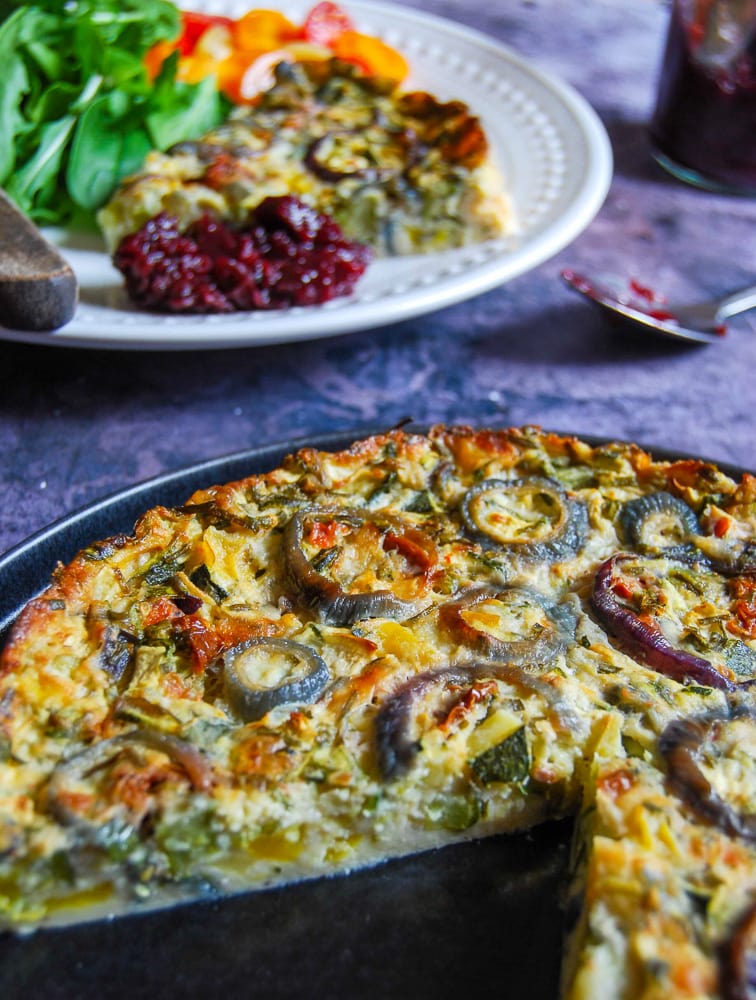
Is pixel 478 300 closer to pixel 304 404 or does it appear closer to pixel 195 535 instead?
pixel 304 404

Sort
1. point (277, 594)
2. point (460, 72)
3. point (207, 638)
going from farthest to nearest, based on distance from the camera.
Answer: point (460, 72), point (277, 594), point (207, 638)

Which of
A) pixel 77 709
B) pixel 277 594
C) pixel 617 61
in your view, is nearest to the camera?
pixel 77 709

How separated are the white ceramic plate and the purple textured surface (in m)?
0.27

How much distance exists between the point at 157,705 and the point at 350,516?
2.26 feet

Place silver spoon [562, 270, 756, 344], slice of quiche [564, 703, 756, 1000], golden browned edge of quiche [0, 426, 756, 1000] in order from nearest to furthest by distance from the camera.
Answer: slice of quiche [564, 703, 756, 1000] < golden browned edge of quiche [0, 426, 756, 1000] < silver spoon [562, 270, 756, 344]

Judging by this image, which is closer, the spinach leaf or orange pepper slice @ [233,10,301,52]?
the spinach leaf

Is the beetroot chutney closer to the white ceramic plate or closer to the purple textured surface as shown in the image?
the white ceramic plate

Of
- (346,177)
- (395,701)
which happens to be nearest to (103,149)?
(346,177)

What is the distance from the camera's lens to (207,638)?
225cm

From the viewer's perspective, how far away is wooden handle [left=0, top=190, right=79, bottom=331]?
3.08 m

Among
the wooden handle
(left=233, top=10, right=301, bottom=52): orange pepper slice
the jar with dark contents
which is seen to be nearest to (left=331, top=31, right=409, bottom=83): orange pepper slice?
(left=233, top=10, right=301, bottom=52): orange pepper slice

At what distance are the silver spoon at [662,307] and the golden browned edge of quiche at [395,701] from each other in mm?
1524

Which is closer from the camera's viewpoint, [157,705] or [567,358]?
[157,705]

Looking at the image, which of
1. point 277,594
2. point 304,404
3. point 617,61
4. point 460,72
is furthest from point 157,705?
point 617,61
